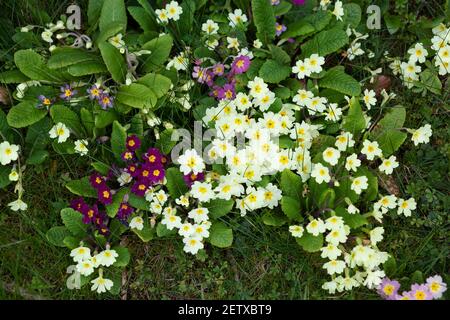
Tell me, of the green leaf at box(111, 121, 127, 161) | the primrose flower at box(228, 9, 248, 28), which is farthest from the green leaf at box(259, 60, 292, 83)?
the green leaf at box(111, 121, 127, 161)

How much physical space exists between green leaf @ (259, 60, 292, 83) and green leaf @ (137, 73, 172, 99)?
22.5 inches

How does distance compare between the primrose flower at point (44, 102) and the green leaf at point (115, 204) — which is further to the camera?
the primrose flower at point (44, 102)

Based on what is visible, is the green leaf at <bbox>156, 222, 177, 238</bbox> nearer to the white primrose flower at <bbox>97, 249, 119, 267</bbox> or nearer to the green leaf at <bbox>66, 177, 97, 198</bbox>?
the white primrose flower at <bbox>97, 249, 119, 267</bbox>

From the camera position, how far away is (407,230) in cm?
391

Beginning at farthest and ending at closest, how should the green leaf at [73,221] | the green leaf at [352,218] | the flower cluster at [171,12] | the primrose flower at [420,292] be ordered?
the flower cluster at [171,12] < the green leaf at [73,221] < the green leaf at [352,218] < the primrose flower at [420,292]

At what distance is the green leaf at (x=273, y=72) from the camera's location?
12.6 ft

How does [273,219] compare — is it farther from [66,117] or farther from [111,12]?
[111,12]

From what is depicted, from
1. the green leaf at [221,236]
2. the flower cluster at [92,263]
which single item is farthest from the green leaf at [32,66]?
the green leaf at [221,236]

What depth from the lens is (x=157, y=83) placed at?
3803mm

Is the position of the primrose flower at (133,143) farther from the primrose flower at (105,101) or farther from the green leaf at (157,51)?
the green leaf at (157,51)

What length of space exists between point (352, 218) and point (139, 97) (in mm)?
1434

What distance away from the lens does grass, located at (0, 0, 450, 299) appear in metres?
3.81

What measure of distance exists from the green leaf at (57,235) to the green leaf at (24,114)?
665 mm

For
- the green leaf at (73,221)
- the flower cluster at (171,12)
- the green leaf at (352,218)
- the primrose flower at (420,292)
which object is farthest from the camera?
the flower cluster at (171,12)
